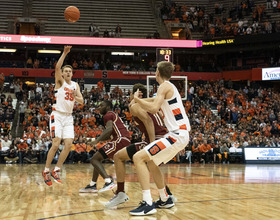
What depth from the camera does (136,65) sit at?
30.5 m

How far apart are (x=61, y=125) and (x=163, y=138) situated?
315cm

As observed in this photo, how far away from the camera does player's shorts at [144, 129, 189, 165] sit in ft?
16.7

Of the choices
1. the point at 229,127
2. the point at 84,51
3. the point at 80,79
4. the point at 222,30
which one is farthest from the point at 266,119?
the point at 84,51

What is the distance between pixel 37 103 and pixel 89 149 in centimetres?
552

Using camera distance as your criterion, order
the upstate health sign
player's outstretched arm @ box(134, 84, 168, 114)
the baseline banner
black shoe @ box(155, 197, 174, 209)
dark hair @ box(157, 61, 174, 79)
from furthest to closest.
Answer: the upstate health sign → the baseline banner → black shoe @ box(155, 197, 174, 209) → dark hair @ box(157, 61, 174, 79) → player's outstretched arm @ box(134, 84, 168, 114)

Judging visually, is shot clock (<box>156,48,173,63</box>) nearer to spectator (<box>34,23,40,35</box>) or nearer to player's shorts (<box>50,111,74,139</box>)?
player's shorts (<box>50,111,74,139</box>)

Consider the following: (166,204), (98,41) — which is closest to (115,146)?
(166,204)

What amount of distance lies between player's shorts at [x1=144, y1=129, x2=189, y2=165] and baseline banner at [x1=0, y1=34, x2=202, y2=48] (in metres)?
23.6

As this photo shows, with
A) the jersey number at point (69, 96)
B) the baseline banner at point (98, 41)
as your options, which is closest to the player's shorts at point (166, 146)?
the jersey number at point (69, 96)

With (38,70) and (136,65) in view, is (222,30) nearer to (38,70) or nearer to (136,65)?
(136,65)

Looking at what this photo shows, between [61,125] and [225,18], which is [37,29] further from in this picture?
[61,125]

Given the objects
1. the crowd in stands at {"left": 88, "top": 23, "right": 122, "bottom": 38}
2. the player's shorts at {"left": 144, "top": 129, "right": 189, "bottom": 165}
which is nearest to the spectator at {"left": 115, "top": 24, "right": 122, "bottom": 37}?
the crowd in stands at {"left": 88, "top": 23, "right": 122, "bottom": 38}

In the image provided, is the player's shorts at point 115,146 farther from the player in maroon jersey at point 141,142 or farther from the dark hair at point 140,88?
the dark hair at point 140,88

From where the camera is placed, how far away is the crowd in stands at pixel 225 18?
1166 inches
